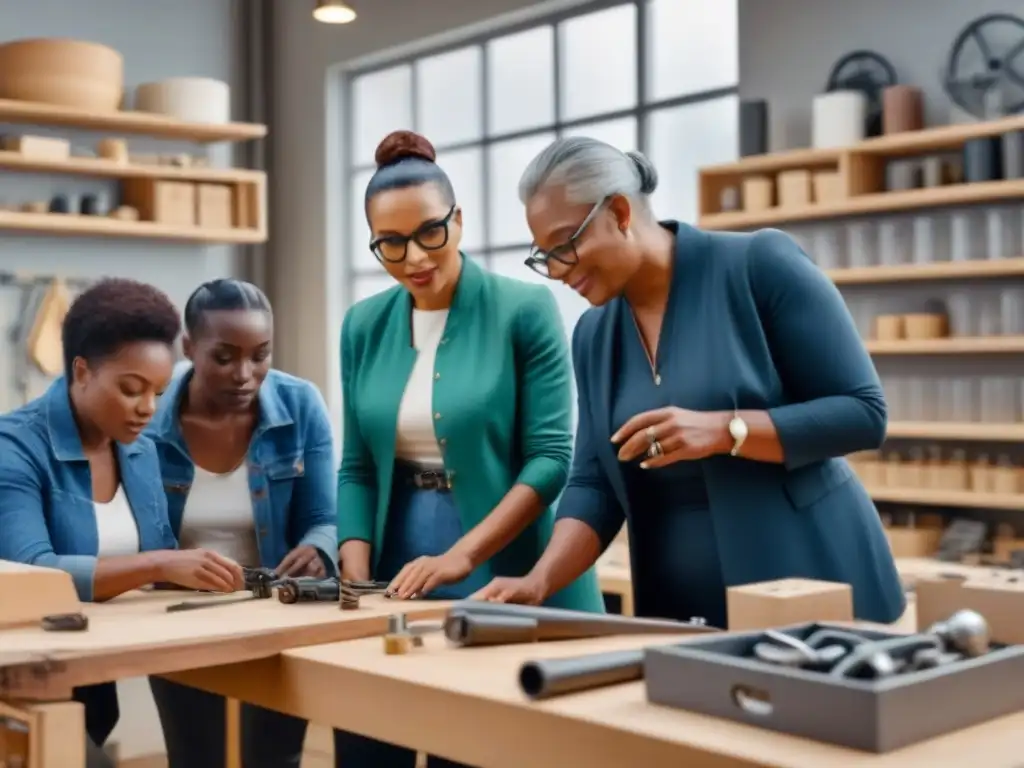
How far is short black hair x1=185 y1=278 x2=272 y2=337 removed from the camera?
247 centimetres

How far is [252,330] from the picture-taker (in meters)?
2.47

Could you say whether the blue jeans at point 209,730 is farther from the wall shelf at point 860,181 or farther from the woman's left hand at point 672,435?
the wall shelf at point 860,181

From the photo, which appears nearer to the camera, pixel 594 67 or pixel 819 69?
pixel 819 69

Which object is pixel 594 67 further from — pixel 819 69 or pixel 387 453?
pixel 387 453

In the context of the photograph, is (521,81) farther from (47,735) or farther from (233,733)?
(47,735)

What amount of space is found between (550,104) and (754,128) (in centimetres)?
151

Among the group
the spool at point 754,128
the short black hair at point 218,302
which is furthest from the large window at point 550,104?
the short black hair at point 218,302

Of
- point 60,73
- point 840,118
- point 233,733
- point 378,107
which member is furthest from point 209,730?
point 378,107

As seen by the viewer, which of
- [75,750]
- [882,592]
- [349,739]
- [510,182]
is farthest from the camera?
[510,182]

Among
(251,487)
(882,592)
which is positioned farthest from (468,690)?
(251,487)

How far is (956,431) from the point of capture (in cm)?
423

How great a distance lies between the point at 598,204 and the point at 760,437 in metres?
0.43

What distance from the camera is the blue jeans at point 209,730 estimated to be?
8.50 feet

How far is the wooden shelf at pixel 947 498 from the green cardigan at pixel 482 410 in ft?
6.77
